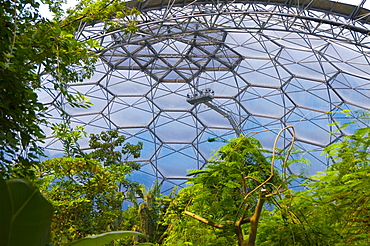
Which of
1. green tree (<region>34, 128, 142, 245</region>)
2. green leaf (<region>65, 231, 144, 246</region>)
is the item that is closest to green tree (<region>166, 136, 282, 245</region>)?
green leaf (<region>65, 231, 144, 246</region>)

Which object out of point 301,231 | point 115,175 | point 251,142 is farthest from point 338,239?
point 115,175

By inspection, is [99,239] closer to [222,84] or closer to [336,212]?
Answer: [336,212]

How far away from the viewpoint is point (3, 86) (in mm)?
3096

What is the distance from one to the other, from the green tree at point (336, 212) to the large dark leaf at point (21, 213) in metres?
2.31

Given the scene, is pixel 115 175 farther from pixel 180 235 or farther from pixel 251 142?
pixel 251 142

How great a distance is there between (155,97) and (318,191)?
95.7ft

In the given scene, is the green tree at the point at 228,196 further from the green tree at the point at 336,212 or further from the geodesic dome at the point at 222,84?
the geodesic dome at the point at 222,84

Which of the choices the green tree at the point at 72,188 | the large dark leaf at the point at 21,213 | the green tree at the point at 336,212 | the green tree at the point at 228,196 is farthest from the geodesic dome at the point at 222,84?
the large dark leaf at the point at 21,213

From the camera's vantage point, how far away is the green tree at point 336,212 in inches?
128

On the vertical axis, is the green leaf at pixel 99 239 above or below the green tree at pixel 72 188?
below

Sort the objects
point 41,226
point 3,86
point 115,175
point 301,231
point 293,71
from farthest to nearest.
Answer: point 293,71 → point 115,175 → point 301,231 → point 3,86 → point 41,226

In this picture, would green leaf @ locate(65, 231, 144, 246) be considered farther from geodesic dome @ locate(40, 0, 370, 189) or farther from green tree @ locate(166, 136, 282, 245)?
geodesic dome @ locate(40, 0, 370, 189)

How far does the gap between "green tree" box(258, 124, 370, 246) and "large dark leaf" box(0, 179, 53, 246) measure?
231 centimetres

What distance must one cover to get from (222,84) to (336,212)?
28.3m
